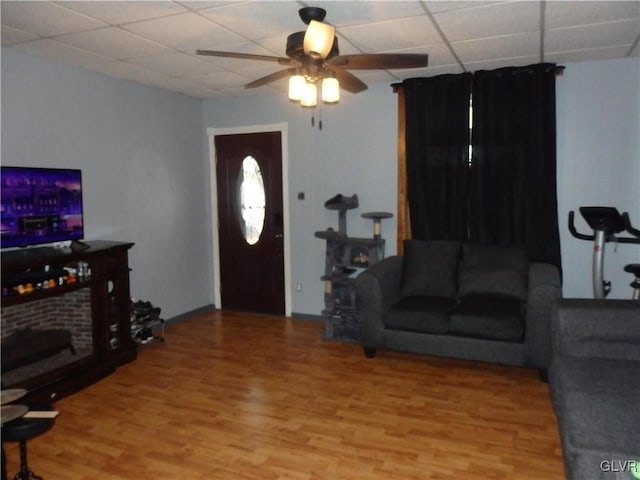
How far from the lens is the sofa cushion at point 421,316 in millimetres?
3898

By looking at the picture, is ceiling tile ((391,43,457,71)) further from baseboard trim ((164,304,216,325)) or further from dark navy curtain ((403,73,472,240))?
baseboard trim ((164,304,216,325))

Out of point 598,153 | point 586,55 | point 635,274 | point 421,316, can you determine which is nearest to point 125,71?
point 421,316

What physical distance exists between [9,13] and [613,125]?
177 inches

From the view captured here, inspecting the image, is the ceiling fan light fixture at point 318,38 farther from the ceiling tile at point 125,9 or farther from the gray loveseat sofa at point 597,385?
the gray loveseat sofa at point 597,385

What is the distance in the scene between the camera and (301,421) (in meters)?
3.14

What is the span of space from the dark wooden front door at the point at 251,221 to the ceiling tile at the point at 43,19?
2.50 metres

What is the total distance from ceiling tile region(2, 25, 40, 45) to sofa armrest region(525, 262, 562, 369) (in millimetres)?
3954

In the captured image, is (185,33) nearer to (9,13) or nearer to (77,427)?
(9,13)

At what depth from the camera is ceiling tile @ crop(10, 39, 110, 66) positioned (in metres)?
3.55

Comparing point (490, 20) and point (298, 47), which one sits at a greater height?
point (490, 20)

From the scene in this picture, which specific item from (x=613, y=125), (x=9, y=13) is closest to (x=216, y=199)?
(x=9, y=13)

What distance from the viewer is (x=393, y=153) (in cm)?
490

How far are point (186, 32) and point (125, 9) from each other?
0.47 meters

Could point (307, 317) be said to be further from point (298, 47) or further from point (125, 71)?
point (298, 47)
